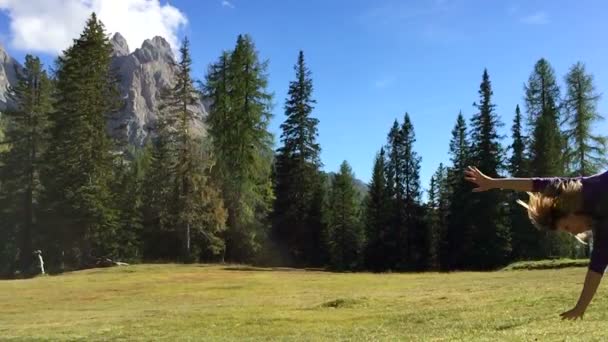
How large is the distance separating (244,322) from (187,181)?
35.4 metres

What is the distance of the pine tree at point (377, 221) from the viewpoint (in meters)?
62.6

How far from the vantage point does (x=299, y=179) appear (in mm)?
62344

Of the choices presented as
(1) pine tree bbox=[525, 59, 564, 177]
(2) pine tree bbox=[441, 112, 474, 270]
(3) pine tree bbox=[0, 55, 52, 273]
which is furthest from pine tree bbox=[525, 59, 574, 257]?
(3) pine tree bbox=[0, 55, 52, 273]

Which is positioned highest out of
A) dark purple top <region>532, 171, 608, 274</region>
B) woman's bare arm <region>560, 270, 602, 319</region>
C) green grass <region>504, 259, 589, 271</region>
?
dark purple top <region>532, 171, 608, 274</region>

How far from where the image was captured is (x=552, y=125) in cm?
5812

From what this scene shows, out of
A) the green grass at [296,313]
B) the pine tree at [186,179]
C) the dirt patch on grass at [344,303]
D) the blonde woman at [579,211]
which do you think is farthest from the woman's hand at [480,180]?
the pine tree at [186,179]

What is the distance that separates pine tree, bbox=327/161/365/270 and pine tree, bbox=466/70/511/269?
1231 centimetres

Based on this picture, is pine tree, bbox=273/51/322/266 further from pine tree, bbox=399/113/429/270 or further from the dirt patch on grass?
the dirt patch on grass

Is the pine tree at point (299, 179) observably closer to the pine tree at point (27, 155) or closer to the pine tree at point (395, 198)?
the pine tree at point (395, 198)

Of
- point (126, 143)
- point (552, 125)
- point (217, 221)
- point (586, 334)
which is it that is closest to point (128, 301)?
point (586, 334)

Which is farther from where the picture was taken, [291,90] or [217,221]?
[291,90]

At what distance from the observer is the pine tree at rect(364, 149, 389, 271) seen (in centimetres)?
6262

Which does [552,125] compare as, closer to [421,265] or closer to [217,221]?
[421,265]

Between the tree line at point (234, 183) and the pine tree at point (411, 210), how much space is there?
0.15 m
